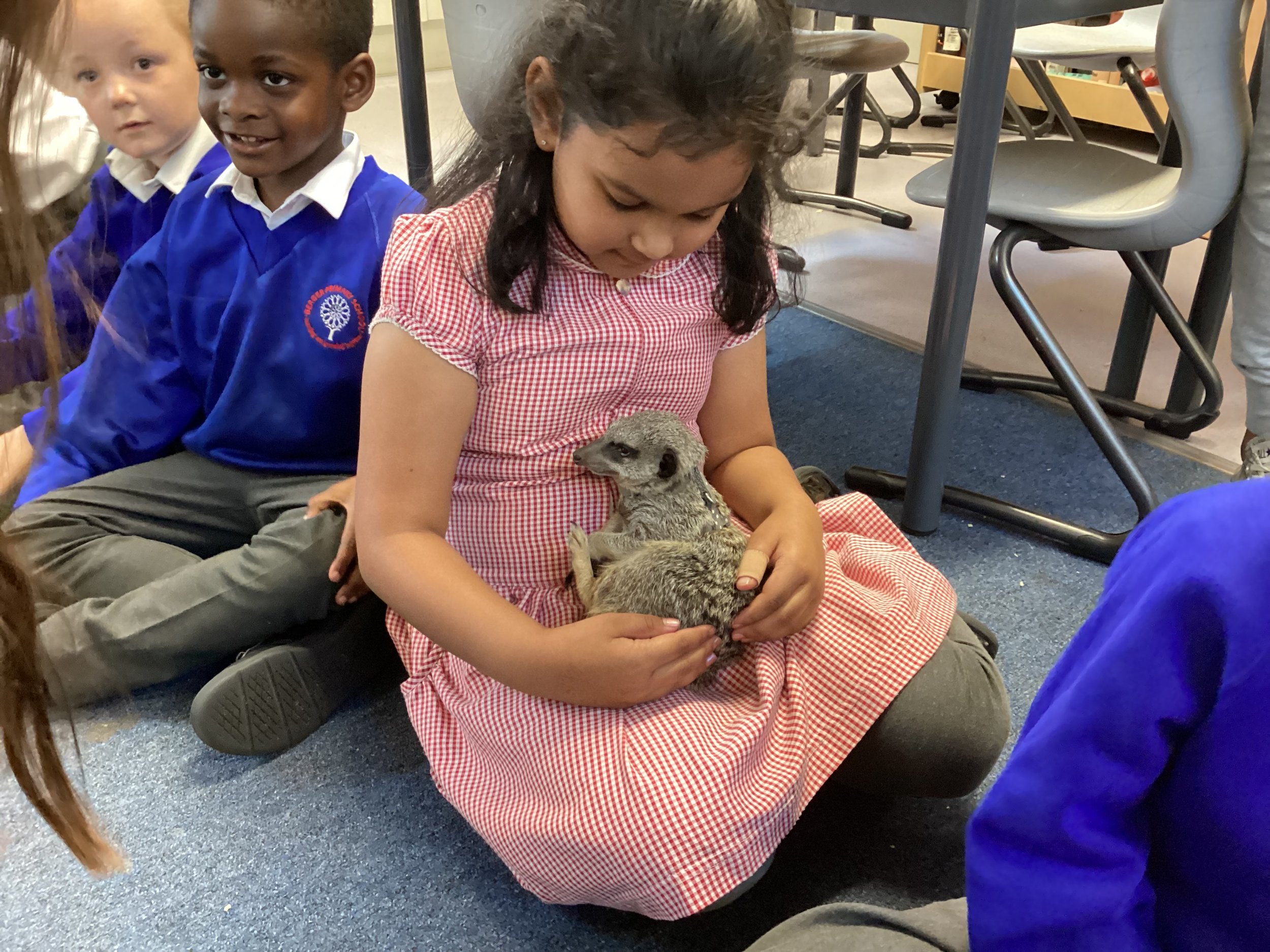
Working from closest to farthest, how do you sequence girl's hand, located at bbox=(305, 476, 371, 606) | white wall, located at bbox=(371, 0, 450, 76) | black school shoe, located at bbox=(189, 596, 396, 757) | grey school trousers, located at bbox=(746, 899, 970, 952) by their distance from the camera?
grey school trousers, located at bbox=(746, 899, 970, 952)
black school shoe, located at bbox=(189, 596, 396, 757)
girl's hand, located at bbox=(305, 476, 371, 606)
white wall, located at bbox=(371, 0, 450, 76)

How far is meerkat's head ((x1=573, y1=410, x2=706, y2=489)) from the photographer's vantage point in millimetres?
1061

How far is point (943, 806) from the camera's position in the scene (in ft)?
3.83

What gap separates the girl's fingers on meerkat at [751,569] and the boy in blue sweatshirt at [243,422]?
57 cm

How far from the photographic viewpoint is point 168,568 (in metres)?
1.38

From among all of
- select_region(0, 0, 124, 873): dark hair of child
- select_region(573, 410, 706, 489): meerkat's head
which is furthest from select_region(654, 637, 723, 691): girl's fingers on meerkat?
select_region(0, 0, 124, 873): dark hair of child

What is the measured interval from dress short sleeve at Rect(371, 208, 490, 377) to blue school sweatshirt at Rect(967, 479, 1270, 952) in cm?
63

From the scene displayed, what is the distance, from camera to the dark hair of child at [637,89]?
2.75 ft

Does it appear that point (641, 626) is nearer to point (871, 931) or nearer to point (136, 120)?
point (871, 931)

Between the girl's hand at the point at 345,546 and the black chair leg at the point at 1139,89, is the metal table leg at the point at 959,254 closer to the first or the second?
the girl's hand at the point at 345,546

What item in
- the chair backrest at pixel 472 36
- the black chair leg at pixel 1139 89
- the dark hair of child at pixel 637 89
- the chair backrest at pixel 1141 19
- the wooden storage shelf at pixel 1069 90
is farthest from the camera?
the wooden storage shelf at pixel 1069 90

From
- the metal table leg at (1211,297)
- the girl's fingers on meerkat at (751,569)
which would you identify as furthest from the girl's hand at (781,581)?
the metal table leg at (1211,297)

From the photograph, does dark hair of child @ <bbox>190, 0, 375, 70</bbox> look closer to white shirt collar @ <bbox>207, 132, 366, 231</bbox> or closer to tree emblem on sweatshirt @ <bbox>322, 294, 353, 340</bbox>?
white shirt collar @ <bbox>207, 132, 366, 231</bbox>

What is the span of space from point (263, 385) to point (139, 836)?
598 millimetres

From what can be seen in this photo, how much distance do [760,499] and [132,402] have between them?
946 mm
